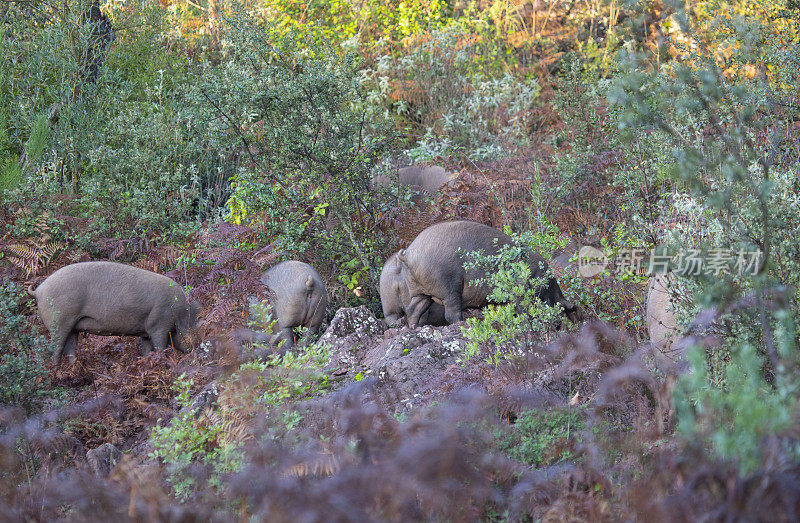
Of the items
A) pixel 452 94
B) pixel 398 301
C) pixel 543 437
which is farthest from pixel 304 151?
→ pixel 452 94

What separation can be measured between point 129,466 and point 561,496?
169cm

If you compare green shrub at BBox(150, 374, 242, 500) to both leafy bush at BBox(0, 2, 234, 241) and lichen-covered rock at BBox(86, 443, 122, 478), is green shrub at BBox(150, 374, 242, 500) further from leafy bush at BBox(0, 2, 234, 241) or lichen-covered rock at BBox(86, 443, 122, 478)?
leafy bush at BBox(0, 2, 234, 241)

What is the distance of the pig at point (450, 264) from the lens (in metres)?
6.45

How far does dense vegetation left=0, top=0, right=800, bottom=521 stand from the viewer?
268 cm

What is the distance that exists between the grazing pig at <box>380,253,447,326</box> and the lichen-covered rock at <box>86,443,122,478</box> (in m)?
2.86

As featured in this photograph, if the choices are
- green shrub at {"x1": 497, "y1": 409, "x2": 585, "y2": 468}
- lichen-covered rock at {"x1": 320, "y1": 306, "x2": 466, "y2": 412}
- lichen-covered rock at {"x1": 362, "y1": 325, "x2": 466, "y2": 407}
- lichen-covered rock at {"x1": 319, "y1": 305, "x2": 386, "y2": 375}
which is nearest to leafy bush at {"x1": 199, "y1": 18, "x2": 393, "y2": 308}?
lichen-covered rock at {"x1": 319, "y1": 305, "x2": 386, "y2": 375}

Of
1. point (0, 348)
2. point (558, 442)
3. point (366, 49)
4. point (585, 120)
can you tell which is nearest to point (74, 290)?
point (0, 348)

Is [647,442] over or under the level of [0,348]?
over

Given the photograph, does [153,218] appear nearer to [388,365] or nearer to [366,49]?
[388,365]

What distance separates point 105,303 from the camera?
244 inches

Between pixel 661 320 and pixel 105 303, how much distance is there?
410 centimetres

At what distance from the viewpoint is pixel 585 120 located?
9.86 meters

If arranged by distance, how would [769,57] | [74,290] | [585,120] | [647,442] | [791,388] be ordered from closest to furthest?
[791,388]
[647,442]
[769,57]
[74,290]
[585,120]

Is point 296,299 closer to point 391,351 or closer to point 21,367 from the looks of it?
point 391,351
